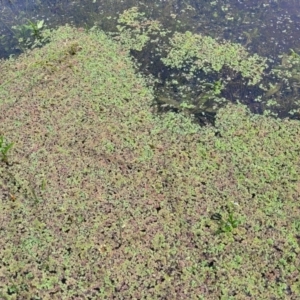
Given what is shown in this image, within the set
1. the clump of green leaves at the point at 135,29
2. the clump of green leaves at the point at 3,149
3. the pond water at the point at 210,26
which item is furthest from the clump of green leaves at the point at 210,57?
the clump of green leaves at the point at 3,149

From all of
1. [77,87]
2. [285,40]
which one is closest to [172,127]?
[77,87]

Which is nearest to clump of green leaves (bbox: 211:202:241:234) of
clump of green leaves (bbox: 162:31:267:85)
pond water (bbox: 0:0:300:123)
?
pond water (bbox: 0:0:300:123)

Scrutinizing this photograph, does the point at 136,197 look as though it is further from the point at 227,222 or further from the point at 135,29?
the point at 135,29

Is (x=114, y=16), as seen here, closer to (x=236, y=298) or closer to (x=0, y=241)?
(x=0, y=241)

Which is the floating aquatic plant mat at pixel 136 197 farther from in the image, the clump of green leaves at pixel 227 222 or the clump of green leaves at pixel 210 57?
the clump of green leaves at pixel 210 57

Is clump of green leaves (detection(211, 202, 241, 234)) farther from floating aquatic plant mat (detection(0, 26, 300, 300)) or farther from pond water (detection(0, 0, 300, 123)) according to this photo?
pond water (detection(0, 0, 300, 123))
